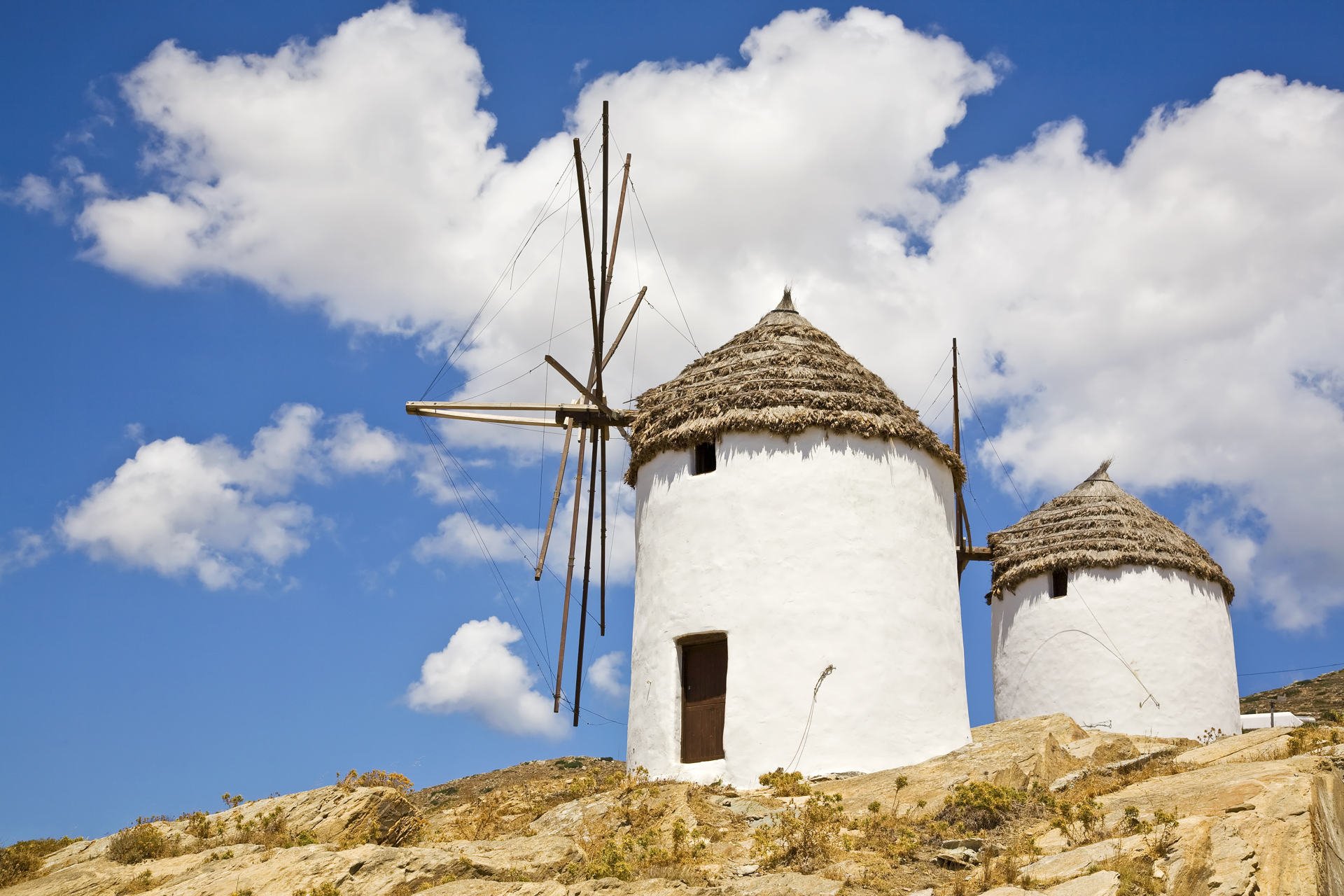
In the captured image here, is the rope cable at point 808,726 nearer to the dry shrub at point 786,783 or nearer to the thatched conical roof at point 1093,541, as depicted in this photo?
the dry shrub at point 786,783

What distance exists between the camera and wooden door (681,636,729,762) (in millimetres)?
18531

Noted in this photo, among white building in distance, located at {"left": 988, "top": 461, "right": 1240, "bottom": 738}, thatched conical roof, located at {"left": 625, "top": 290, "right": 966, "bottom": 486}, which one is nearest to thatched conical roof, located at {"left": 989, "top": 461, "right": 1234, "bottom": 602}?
white building in distance, located at {"left": 988, "top": 461, "right": 1240, "bottom": 738}

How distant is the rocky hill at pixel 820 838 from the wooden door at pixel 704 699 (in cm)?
103

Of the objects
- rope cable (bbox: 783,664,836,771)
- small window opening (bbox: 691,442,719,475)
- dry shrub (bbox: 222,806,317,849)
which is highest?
small window opening (bbox: 691,442,719,475)

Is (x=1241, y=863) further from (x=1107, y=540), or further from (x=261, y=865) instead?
(x=1107, y=540)

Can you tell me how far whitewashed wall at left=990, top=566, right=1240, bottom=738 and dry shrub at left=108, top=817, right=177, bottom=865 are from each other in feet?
53.8

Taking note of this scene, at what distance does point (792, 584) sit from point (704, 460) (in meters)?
2.61

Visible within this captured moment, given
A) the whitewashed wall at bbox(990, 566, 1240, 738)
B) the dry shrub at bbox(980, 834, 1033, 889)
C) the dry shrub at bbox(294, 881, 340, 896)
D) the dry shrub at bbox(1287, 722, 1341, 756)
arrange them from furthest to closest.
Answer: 1. the whitewashed wall at bbox(990, 566, 1240, 738)
2. the dry shrub at bbox(1287, 722, 1341, 756)
3. the dry shrub at bbox(294, 881, 340, 896)
4. the dry shrub at bbox(980, 834, 1033, 889)

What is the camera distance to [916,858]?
41.8 feet

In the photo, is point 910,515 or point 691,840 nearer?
point 691,840

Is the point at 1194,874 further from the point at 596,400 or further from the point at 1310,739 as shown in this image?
the point at 596,400

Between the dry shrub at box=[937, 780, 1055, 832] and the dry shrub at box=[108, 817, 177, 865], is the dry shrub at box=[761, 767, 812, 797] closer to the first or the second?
the dry shrub at box=[937, 780, 1055, 832]

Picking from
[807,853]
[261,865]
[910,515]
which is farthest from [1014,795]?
[261,865]

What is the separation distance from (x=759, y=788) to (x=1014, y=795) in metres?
4.08
